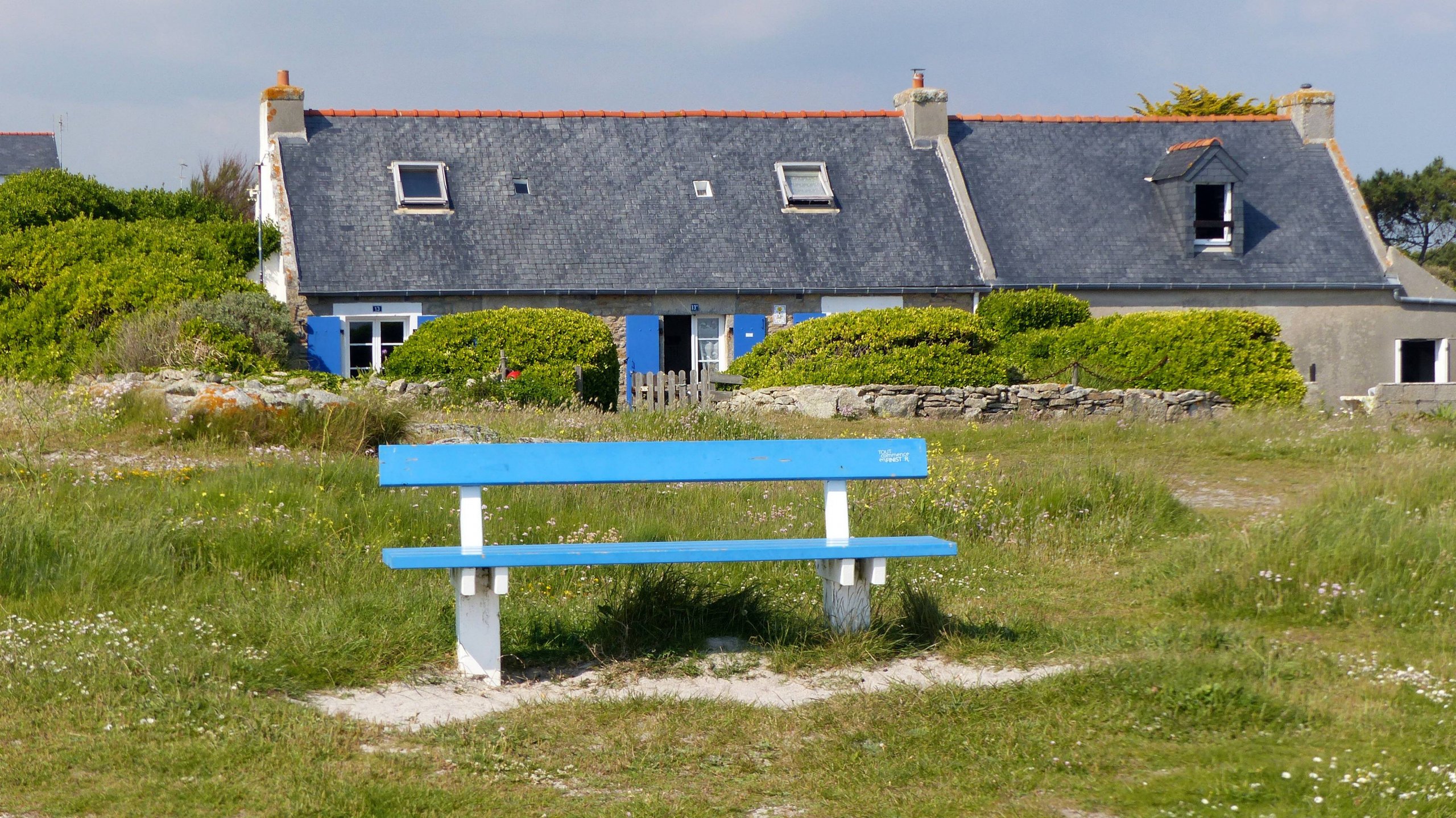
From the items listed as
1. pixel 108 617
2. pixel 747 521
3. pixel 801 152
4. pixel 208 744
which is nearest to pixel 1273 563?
pixel 747 521

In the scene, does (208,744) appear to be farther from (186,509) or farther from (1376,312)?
(1376,312)

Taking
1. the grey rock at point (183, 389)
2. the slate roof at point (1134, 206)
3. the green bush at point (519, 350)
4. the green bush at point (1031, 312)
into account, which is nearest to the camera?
the grey rock at point (183, 389)

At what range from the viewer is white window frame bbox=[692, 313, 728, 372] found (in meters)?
22.8

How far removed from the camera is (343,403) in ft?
37.4

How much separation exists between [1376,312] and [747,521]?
781 inches

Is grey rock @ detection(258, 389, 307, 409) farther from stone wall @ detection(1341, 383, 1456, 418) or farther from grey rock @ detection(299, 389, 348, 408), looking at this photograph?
stone wall @ detection(1341, 383, 1456, 418)

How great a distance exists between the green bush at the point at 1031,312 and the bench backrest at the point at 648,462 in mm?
15839

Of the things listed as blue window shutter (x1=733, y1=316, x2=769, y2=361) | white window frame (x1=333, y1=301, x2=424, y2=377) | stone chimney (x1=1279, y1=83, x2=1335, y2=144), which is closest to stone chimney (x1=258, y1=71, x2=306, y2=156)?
white window frame (x1=333, y1=301, x2=424, y2=377)

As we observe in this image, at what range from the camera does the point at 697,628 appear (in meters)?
5.85

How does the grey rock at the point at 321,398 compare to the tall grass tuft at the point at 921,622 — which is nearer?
the tall grass tuft at the point at 921,622

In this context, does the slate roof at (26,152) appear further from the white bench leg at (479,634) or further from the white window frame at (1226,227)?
the white bench leg at (479,634)

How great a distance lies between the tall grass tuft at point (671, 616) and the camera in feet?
18.6

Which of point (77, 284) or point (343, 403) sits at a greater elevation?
point (77, 284)

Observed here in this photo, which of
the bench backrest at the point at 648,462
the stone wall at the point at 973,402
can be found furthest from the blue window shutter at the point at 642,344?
the bench backrest at the point at 648,462
